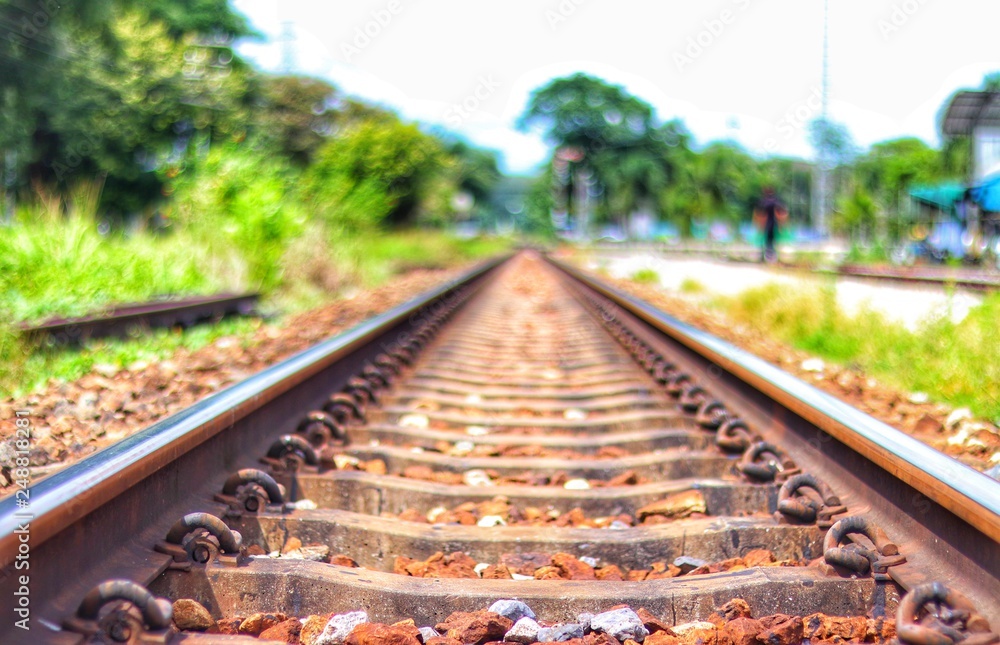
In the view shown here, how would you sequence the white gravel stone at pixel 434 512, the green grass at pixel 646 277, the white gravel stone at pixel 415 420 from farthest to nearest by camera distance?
the green grass at pixel 646 277, the white gravel stone at pixel 415 420, the white gravel stone at pixel 434 512

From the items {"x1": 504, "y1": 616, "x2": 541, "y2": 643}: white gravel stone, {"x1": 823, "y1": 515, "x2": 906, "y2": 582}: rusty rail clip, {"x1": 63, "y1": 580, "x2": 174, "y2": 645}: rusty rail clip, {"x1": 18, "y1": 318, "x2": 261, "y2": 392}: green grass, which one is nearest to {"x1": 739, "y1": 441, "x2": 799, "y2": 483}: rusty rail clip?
{"x1": 823, "y1": 515, "x2": 906, "y2": 582}: rusty rail clip

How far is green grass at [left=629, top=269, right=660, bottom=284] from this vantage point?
52.8 feet

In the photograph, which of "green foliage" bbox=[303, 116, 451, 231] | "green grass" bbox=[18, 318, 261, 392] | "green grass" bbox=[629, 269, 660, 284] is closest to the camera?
"green grass" bbox=[18, 318, 261, 392]

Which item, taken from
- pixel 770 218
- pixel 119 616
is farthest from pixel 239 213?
pixel 770 218

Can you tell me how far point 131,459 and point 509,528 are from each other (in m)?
0.96

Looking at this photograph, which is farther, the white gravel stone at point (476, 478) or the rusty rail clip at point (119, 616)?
the white gravel stone at point (476, 478)

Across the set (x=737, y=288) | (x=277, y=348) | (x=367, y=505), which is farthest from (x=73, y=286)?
(x=737, y=288)

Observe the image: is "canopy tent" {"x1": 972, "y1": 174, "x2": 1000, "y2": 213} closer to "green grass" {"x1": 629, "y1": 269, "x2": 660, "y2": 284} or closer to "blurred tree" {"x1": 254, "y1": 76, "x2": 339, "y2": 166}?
"green grass" {"x1": 629, "y1": 269, "x2": 660, "y2": 284}

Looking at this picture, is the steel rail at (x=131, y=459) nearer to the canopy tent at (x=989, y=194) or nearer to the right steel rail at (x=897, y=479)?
the right steel rail at (x=897, y=479)

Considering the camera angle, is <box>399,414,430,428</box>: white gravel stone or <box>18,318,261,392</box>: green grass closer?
<box>399,414,430,428</box>: white gravel stone

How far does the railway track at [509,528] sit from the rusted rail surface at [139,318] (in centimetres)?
281

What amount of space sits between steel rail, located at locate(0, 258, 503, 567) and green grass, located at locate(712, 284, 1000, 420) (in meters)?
3.31

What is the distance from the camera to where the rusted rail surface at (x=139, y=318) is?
5.59 meters

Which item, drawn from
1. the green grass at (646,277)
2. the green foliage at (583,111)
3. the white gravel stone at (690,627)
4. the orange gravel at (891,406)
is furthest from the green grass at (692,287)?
the green foliage at (583,111)
